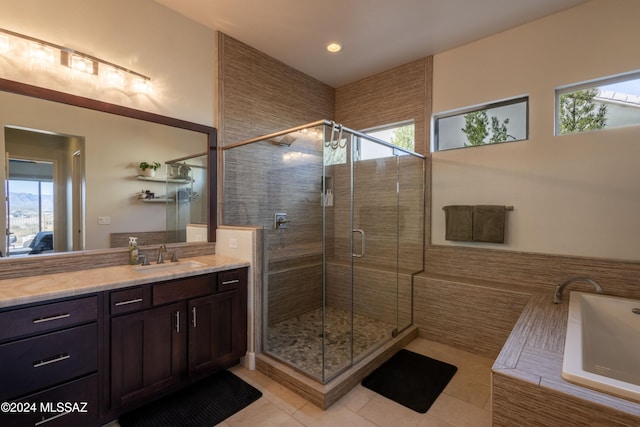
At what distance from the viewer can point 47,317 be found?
151cm

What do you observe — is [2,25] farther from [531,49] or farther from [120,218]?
[531,49]

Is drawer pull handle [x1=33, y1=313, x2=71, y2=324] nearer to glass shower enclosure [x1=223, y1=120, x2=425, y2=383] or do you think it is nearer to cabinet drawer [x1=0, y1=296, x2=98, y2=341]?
cabinet drawer [x1=0, y1=296, x2=98, y2=341]

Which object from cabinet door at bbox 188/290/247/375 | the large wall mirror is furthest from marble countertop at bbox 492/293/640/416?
the large wall mirror

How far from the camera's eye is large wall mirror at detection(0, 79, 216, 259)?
1.86 m

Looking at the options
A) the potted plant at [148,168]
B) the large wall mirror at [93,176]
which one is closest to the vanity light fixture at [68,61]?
Answer: the large wall mirror at [93,176]

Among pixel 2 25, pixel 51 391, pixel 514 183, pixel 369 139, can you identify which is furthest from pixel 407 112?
pixel 51 391

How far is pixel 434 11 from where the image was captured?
2.52 m

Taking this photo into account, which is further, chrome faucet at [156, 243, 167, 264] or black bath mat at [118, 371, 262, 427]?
chrome faucet at [156, 243, 167, 264]

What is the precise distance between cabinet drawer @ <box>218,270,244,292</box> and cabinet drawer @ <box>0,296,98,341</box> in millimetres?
796

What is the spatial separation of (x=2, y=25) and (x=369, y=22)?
8.80 feet

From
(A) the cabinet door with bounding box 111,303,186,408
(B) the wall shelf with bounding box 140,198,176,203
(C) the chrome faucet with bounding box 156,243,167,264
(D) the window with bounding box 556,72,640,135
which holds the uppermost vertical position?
(D) the window with bounding box 556,72,640,135

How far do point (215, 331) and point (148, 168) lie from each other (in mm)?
1452

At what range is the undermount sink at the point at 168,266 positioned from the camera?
2.16 m

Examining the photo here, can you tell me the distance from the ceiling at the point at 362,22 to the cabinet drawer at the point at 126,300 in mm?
2366
